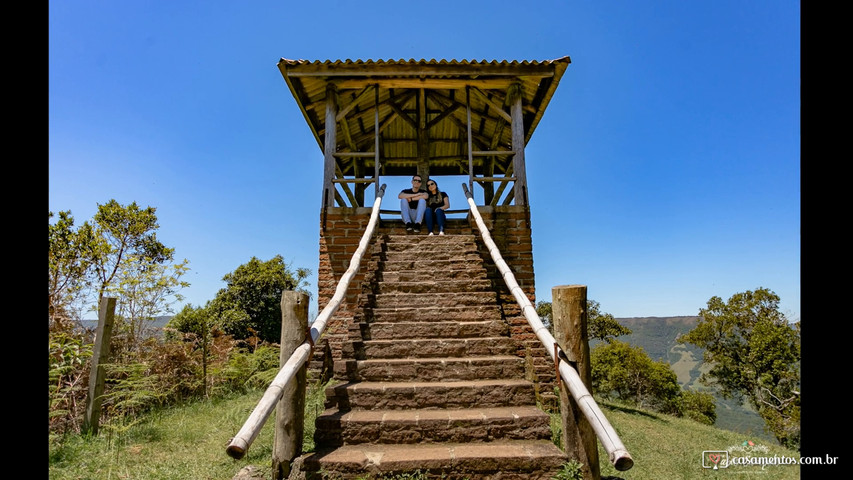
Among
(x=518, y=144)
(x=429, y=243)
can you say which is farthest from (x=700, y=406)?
(x=429, y=243)

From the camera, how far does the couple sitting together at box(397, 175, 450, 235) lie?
695 cm

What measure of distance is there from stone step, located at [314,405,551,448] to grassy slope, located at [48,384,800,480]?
1.75ft

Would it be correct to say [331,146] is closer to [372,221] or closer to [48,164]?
[372,221]

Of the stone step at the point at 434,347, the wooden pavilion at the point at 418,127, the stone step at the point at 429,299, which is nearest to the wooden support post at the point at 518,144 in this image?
the wooden pavilion at the point at 418,127

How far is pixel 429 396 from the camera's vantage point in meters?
3.51

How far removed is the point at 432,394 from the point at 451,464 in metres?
0.80

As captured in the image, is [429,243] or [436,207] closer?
[429,243]

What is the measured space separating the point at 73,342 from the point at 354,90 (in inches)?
235

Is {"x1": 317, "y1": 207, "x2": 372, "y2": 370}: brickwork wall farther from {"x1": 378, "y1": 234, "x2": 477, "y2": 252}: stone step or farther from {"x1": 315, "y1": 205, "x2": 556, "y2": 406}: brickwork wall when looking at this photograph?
{"x1": 378, "y1": 234, "x2": 477, "y2": 252}: stone step

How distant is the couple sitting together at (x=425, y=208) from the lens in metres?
6.95

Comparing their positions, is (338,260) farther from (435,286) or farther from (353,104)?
(353,104)

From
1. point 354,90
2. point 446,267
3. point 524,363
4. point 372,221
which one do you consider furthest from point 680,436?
point 354,90

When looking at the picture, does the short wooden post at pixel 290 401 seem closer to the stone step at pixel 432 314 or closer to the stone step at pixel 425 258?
the stone step at pixel 432 314

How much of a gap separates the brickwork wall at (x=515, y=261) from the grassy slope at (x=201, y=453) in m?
1.46
